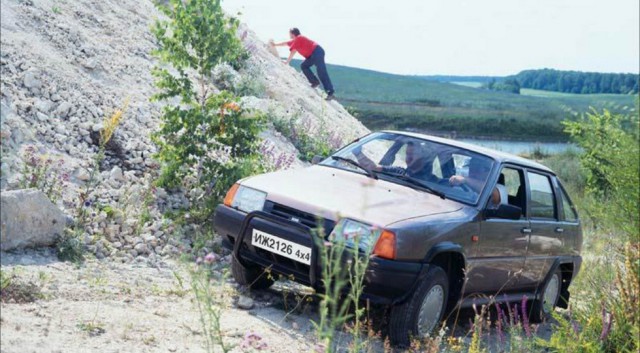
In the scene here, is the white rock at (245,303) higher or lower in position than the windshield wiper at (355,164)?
lower

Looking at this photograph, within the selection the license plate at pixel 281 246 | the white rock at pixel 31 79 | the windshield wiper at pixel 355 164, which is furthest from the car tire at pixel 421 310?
the white rock at pixel 31 79

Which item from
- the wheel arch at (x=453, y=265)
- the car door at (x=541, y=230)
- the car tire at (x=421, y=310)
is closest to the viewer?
the car tire at (x=421, y=310)

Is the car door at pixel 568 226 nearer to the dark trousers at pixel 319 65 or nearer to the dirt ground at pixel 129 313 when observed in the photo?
the dirt ground at pixel 129 313

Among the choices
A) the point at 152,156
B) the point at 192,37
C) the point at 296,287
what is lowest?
the point at 296,287

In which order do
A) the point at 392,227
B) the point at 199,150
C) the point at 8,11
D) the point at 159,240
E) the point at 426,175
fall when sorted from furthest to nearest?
1. the point at 8,11
2. the point at 199,150
3. the point at 159,240
4. the point at 426,175
5. the point at 392,227

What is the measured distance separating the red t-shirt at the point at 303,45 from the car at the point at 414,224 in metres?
13.5

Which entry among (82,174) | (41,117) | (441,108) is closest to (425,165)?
(82,174)

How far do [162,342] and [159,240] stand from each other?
127 inches

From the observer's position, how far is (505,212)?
7.78 metres

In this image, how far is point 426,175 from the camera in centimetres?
801

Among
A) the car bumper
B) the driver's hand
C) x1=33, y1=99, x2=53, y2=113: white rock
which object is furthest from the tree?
the driver's hand

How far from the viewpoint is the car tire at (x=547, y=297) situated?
9.13 meters

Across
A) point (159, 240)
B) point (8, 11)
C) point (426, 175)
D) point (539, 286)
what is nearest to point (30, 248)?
point (159, 240)

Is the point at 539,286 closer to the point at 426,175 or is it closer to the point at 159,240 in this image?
the point at 426,175
